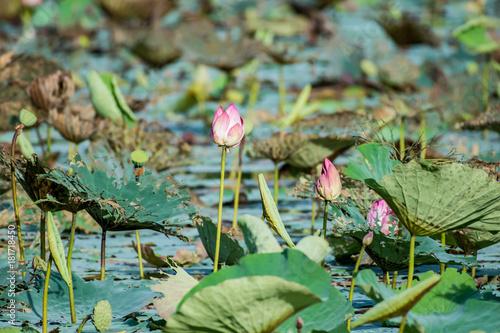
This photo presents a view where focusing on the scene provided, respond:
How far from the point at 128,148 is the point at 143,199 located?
955mm

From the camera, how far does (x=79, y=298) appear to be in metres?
1.55

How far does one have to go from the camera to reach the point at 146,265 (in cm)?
201

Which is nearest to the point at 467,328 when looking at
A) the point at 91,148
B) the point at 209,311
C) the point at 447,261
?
the point at 447,261

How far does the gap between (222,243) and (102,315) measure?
0.32 metres

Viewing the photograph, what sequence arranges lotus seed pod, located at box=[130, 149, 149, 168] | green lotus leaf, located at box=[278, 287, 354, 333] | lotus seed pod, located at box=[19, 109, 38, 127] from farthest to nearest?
lotus seed pod, located at box=[130, 149, 149, 168] → lotus seed pod, located at box=[19, 109, 38, 127] → green lotus leaf, located at box=[278, 287, 354, 333]

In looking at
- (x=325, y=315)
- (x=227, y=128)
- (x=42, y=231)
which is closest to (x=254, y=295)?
(x=325, y=315)

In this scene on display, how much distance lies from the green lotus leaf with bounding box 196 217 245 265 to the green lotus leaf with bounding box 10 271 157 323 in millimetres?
155

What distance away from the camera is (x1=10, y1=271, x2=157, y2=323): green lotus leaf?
1.48 meters

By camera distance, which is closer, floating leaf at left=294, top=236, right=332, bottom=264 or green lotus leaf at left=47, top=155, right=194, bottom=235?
floating leaf at left=294, top=236, right=332, bottom=264

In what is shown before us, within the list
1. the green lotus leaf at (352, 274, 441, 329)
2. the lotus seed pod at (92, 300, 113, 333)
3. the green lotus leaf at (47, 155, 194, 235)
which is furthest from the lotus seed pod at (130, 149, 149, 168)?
the green lotus leaf at (352, 274, 441, 329)

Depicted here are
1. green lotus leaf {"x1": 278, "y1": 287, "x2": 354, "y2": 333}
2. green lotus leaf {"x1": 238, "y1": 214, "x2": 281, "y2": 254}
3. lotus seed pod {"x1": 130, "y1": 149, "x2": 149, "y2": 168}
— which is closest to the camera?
green lotus leaf {"x1": 238, "y1": 214, "x2": 281, "y2": 254}

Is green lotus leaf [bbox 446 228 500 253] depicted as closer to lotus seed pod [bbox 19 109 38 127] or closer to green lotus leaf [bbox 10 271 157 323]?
green lotus leaf [bbox 10 271 157 323]

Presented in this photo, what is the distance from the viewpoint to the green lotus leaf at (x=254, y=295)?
1.03 metres

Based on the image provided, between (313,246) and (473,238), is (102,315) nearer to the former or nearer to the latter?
(313,246)
